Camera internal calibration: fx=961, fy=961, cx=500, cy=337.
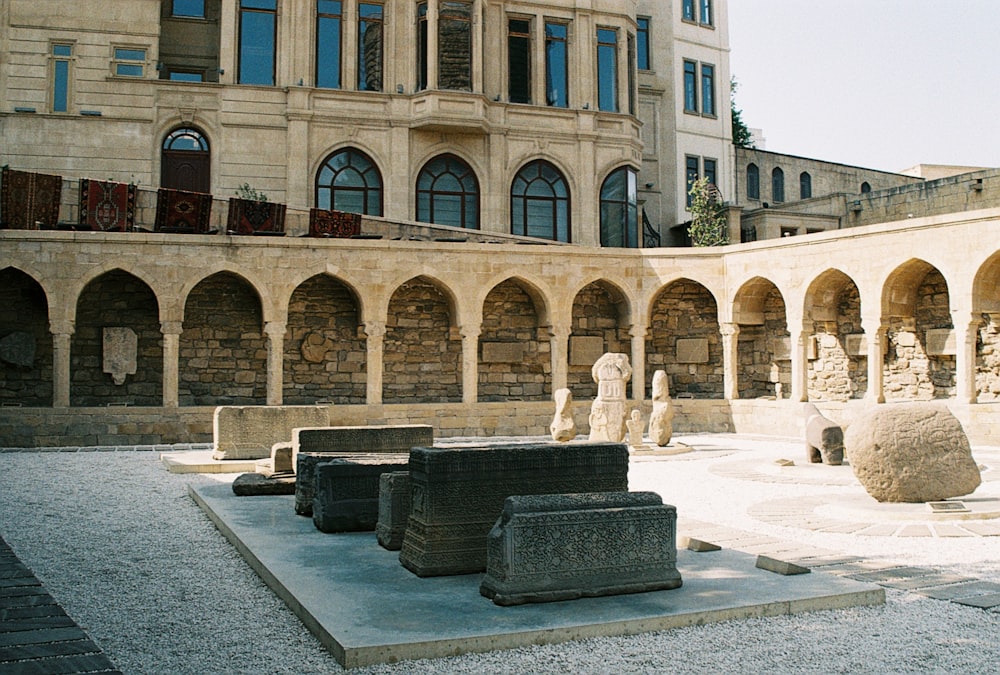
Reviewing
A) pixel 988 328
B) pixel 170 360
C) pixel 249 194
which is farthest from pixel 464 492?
pixel 249 194

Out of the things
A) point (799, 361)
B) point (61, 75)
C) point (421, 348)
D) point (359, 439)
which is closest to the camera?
point (359, 439)

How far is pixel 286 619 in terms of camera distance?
5.71 m

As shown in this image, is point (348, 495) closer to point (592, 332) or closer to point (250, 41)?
point (592, 332)

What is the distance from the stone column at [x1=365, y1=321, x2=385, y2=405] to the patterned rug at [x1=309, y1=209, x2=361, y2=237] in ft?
9.83

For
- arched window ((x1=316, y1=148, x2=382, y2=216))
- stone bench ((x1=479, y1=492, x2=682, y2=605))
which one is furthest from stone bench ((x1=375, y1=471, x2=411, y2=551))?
arched window ((x1=316, y1=148, x2=382, y2=216))

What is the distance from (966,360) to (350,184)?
15.4 metres

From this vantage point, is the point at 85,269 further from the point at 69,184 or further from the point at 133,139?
the point at 133,139

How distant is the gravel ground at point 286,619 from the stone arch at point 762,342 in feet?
40.3

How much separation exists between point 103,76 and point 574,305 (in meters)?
A: 13.4

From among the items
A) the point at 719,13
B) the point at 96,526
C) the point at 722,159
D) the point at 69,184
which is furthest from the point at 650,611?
the point at 719,13

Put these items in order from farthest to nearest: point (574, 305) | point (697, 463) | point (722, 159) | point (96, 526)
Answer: point (722, 159), point (574, 305), point (697, 463), point (96, 526)

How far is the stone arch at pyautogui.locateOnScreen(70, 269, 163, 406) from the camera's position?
20.5 metres

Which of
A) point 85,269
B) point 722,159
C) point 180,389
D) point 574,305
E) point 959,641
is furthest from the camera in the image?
point 722,159

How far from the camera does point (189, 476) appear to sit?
13688 millimetres
